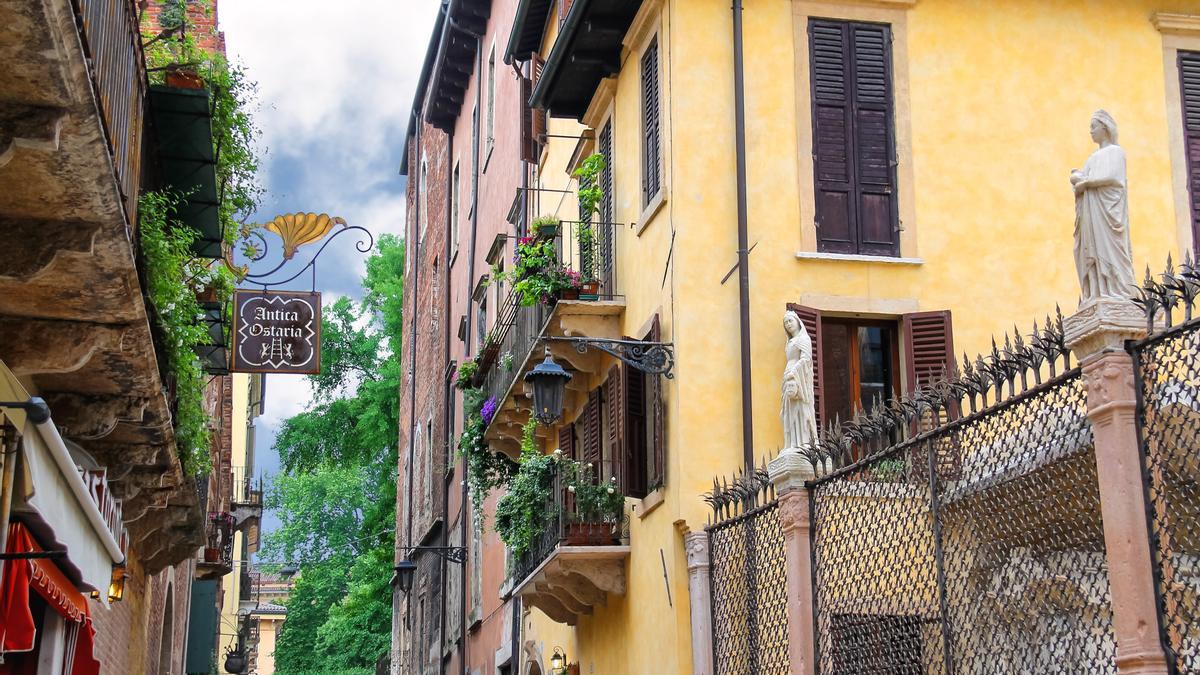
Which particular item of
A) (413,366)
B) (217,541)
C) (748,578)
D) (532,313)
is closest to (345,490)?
(413,366)

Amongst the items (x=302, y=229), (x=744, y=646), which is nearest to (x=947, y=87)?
(x=744, y=646)

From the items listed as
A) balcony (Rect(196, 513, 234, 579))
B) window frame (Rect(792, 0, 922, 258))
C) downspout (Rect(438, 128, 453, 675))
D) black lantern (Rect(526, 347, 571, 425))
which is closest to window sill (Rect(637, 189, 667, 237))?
window frame (Rect(792, 0, 922, 258))

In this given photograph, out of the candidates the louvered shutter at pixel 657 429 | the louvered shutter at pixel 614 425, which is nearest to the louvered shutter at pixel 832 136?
the louvered shutter at pixel 657 429

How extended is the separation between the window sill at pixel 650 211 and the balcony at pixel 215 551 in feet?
43.3

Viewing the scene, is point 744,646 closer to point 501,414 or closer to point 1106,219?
point 1106,219

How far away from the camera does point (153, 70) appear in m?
12.4

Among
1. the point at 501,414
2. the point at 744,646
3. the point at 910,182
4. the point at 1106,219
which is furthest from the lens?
the point at 501,414

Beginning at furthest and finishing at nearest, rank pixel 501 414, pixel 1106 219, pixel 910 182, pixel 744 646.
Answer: pixel 501 414 < pixel 910 182 < pixel 744 646 < pixel 1106 219

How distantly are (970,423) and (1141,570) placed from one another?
1747 mm

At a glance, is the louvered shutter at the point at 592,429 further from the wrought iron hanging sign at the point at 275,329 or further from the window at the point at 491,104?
the window at the point at 491,104

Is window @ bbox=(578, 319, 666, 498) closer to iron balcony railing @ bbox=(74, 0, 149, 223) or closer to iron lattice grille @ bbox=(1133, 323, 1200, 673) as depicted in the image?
iron balcony railing @ bbox=(74, 0, 149, 223)

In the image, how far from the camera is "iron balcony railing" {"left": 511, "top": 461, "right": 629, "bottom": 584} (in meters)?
15.2

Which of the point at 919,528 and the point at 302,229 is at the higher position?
the point at 302,229

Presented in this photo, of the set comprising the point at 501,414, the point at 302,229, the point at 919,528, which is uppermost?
the point at 302,229
